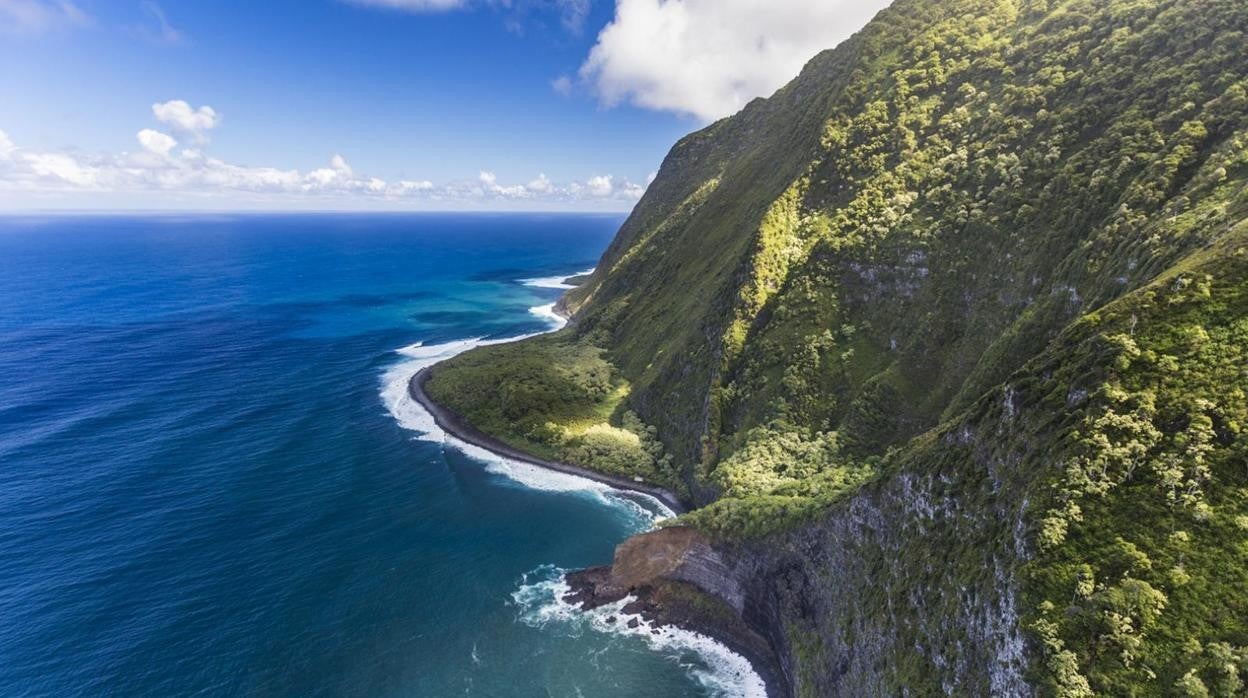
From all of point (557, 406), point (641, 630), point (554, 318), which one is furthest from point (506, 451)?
point (554, 318)

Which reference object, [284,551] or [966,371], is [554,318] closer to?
[284,551]

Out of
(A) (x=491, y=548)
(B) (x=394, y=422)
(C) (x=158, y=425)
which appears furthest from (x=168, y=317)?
(A) (x=491, y=548)

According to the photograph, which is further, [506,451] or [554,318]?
[554,318]

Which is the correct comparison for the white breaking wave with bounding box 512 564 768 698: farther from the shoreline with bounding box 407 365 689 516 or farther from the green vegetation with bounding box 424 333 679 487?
the green vegetation with bounding box 424 333 679 487

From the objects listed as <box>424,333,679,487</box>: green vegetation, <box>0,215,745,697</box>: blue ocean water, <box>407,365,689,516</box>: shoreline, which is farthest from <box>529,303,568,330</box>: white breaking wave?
<box>0,215,745,697</box>: blue ocean water

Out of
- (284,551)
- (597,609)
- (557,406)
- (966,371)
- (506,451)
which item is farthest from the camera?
(557,406)

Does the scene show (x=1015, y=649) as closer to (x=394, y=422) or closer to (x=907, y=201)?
(x=907, y=201)
